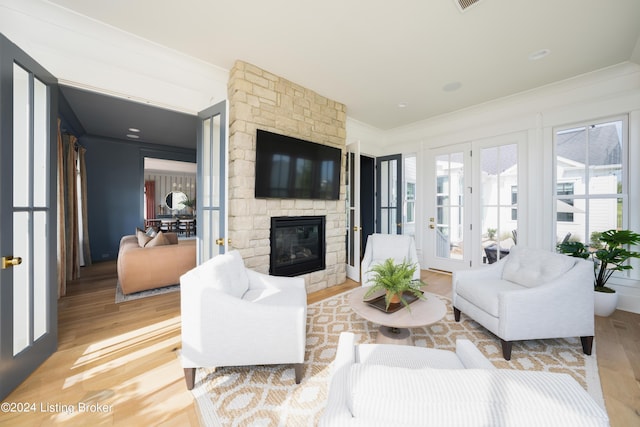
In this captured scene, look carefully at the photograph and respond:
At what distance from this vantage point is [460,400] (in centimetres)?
55

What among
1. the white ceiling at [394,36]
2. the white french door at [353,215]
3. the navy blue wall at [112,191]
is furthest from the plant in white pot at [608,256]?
the navy blue wall at [112,191]

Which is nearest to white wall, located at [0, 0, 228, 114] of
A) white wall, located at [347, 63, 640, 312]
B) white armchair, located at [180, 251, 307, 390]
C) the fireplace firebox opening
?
the fireplace firebox opening

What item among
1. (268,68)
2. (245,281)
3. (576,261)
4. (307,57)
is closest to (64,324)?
(245,281)

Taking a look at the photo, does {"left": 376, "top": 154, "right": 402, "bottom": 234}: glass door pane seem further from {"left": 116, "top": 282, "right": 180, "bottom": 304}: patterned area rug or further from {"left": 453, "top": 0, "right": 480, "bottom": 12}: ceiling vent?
{"left": 116, "top": 282, "right": 180, "bottom": 304}: patterned area rug

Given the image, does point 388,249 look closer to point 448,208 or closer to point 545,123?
point 448,208

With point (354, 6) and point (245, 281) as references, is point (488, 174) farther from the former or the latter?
point (245, 281)

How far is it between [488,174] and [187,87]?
4.42 meters

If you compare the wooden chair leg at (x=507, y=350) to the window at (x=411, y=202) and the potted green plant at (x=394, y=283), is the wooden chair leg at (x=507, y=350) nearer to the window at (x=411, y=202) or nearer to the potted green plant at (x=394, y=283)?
Result: the potted green plant at (x=394, y=283)

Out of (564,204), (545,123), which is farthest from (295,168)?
(564,204)

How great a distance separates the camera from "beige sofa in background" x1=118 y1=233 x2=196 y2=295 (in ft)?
10.5

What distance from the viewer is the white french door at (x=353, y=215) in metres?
3.81

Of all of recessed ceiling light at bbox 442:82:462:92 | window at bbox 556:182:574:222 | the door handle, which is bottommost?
the door handle

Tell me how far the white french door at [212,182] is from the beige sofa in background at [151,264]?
101 cm

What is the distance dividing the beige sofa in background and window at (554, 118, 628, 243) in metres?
5.24
